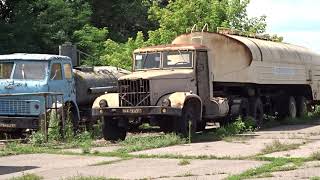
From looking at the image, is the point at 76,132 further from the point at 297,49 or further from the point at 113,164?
the point at 297,49

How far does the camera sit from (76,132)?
19.0m

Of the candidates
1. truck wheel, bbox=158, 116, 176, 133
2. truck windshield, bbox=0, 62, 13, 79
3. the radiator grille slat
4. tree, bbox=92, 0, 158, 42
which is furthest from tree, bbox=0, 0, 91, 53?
truck wheel, bbox=158, 116, 176, 133

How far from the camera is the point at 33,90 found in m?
18.2

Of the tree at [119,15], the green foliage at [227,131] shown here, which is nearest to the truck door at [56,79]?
the green foliage at [227,131]

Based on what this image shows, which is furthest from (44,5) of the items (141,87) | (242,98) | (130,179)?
(130,179)

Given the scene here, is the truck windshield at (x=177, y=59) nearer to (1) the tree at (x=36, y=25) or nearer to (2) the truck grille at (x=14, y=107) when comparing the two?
(2) the truck grille at (x=14, y=107)

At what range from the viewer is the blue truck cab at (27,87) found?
17938 millimetres

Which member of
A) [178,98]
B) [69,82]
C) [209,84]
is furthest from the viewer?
[69,82]

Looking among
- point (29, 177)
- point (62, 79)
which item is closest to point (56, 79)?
point (62, 79)

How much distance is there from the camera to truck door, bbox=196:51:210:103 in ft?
60.3

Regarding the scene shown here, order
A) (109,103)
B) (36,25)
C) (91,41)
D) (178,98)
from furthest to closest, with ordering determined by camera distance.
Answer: (91,41) → (36,25) → (109,103) → (178,98)

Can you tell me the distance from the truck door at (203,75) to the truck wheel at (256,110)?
395cm

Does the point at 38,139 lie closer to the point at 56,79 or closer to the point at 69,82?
the point at 56,79

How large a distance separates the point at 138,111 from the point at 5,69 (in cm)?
471
